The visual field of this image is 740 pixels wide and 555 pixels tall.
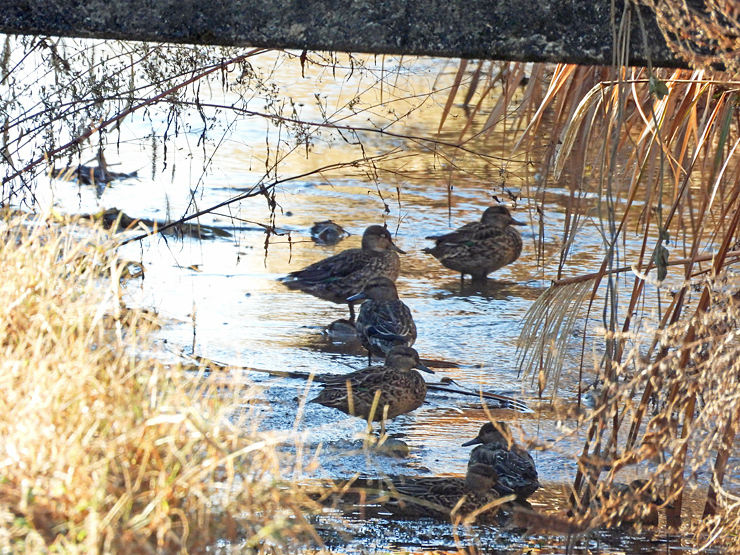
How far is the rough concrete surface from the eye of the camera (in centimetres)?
369

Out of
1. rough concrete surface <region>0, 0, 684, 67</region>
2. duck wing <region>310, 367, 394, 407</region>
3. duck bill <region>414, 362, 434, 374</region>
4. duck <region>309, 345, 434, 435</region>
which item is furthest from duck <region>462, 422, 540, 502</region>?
rough concrete surface <region>0, 0, 684, 67</region>

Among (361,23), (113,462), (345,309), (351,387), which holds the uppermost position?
(361,23)

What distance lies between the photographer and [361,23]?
370 centimetres

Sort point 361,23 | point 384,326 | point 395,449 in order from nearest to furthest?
point 361,23, point 395,449, point 384,326

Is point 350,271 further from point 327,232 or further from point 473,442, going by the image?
point 473,442

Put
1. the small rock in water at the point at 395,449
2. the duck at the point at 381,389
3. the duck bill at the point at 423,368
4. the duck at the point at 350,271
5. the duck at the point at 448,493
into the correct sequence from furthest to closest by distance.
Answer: the duck at the point at 350,271
the duck bill at the point at 423,368
the duck at the point at 381,389
the small rock in water at the point at 395,449
the duck at the point at 448,493

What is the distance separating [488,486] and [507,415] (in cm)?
88

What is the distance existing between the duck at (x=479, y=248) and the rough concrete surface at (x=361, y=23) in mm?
5416

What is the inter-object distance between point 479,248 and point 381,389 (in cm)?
341

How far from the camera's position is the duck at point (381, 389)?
605cm

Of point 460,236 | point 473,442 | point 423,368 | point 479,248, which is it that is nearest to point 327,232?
point 460,236

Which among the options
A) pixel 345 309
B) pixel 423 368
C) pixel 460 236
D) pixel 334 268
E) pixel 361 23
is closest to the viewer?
pixel 361 23

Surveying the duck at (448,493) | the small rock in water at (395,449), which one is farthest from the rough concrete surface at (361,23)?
the small rock in water at (395,449)

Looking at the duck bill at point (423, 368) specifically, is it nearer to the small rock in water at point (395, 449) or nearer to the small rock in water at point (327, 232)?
the small rock in water at point (395, 449)
